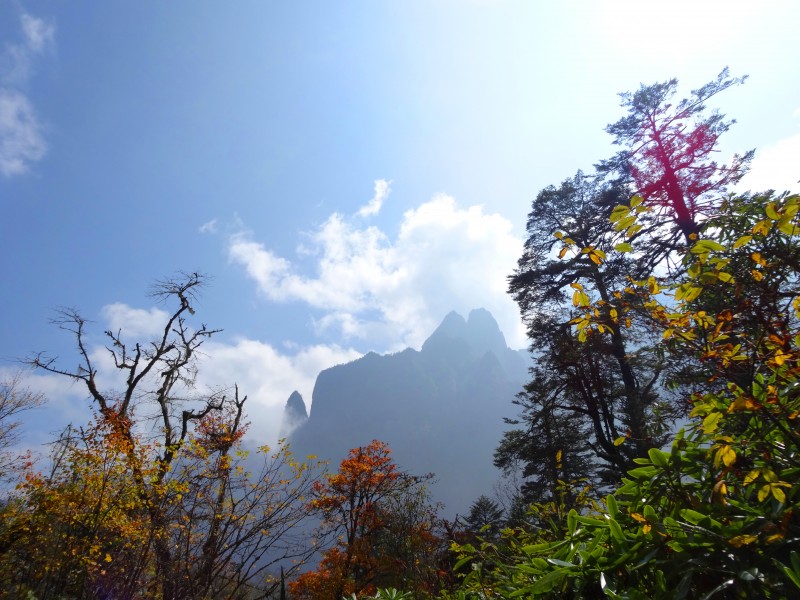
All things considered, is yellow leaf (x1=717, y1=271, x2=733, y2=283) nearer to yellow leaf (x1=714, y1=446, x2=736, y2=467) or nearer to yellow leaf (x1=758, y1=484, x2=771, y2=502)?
yellow leaf (x1=714, y1=446, x2=736, y2=467)

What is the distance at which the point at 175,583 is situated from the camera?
4188mm

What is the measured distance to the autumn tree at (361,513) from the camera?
1308cm

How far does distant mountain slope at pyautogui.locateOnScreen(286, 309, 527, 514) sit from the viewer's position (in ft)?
Answer: 339

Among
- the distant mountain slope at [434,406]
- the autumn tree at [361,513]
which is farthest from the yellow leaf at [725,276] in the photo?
the distant mountain slope at [434,406]

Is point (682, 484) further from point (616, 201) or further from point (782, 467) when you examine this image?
point (616, 201)

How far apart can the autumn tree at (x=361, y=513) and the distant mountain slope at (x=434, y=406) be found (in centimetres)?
8444

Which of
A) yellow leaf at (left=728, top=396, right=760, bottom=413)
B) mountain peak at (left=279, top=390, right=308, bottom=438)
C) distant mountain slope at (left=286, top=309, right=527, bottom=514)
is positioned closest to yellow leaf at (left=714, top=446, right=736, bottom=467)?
yellow leaf at (left=728, top=396, right=760, bottom=413)

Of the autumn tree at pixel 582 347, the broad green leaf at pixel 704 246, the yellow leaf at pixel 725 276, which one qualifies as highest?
the autumn tree at pixel 582 347

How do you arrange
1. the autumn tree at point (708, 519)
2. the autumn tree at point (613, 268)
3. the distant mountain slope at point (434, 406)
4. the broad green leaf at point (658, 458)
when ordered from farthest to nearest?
the distant mountain slope at point (434, 406)
the autumn tree at point (613, 268)
the broad green leaf at point (658, 458)
the autumn tree at point (708, 519)

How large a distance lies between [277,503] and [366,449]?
11.6 metres

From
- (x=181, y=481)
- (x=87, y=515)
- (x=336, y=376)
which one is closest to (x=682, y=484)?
(x=181, y=481)

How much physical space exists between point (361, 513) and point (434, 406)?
360 feet

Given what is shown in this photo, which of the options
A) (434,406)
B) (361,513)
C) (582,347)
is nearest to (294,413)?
(434,406)

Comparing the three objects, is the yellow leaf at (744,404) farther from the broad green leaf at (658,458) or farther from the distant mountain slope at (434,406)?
the distant mountain slope at (434,406)
